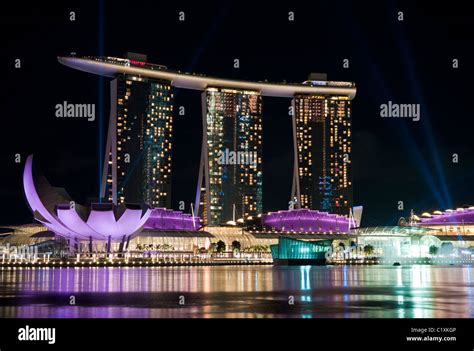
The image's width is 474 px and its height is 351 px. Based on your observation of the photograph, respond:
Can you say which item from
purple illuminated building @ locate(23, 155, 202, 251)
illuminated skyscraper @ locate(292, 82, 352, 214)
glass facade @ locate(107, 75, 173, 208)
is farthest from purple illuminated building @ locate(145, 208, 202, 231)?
purple illuminated building @ locate(23, 155, 202, 251)

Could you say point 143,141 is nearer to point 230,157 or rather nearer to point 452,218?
point 230,157

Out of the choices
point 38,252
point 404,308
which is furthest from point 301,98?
point 404,308

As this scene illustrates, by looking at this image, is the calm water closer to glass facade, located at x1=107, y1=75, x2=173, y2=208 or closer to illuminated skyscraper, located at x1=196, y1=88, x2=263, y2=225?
glass facade, located at x1=107, y1=75, x2=173, y2=208

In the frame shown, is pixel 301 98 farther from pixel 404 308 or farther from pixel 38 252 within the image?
pixel 404 308

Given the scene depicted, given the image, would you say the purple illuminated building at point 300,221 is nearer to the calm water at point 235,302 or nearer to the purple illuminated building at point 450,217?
the purple illuminated building at point 450,217

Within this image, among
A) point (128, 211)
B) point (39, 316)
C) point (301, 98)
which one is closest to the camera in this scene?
point (39, 316)

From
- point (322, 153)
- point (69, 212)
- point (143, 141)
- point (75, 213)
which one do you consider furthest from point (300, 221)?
point (69, 212)
